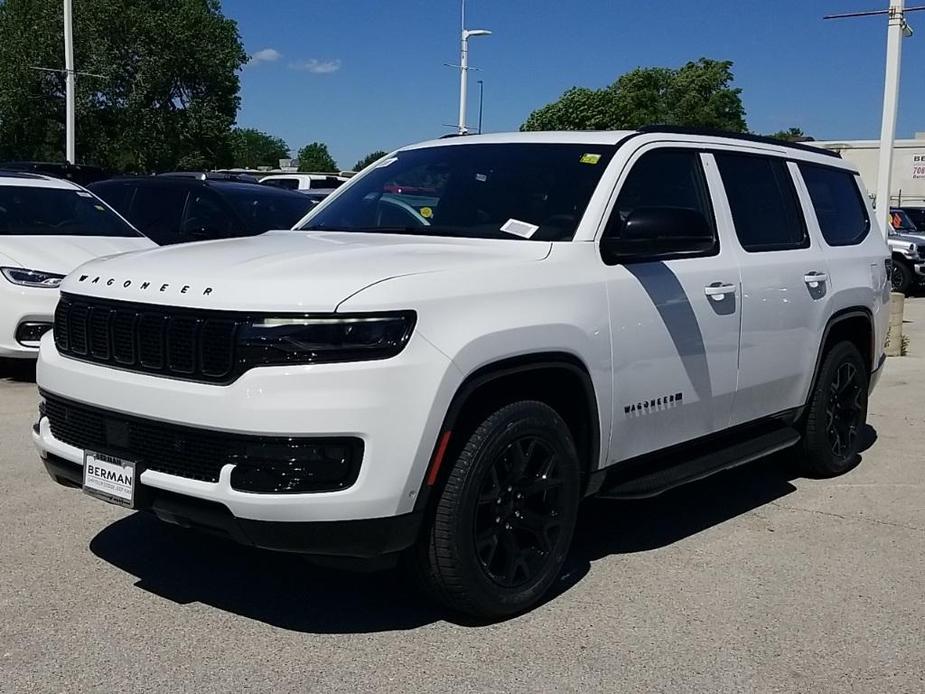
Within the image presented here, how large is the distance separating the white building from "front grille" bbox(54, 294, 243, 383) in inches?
1392

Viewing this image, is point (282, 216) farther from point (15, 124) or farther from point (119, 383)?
point (15, 124)

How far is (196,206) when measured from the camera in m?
10.9

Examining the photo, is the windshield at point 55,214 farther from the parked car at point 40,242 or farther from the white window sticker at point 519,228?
the white window sticker at point 519,228

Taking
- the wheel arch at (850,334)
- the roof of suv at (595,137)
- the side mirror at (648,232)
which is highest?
the roof of suv at (595,137)

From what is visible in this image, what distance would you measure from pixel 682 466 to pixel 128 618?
8.08 ft

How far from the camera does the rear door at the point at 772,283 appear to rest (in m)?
5.21

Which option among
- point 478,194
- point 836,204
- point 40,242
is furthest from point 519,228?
point 40,242

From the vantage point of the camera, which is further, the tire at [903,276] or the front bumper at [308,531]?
the tire at [903,276]

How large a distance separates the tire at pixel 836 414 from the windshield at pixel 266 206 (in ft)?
19.9

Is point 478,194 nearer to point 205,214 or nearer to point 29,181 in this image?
point 29,181

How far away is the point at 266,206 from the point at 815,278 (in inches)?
260

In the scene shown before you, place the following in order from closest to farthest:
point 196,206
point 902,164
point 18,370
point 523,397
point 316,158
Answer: point 523,397 → point 18,370 → point 196,206 → point 902,164 → point 316,158

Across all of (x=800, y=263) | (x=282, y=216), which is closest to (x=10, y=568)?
(x=800, y=263)

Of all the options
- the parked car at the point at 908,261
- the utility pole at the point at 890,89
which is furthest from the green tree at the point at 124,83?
the utility pole at the point at 890,89
